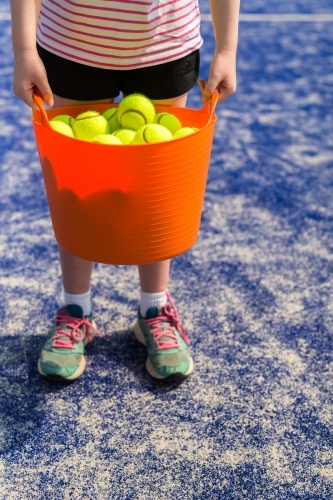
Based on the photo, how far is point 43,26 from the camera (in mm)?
1361

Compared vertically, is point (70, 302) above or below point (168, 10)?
below

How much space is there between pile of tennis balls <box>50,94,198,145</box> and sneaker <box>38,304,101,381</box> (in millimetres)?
470

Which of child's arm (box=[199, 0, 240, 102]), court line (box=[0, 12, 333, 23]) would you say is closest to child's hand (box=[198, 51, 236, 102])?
child's arm (box=[199, 0, 240, 102])

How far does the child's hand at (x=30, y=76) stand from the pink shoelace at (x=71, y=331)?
Answer: 1.76ft

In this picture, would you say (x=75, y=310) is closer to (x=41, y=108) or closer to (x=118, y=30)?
(x=41, y=108)

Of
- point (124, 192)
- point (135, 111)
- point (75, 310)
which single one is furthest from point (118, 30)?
point (75, 310)

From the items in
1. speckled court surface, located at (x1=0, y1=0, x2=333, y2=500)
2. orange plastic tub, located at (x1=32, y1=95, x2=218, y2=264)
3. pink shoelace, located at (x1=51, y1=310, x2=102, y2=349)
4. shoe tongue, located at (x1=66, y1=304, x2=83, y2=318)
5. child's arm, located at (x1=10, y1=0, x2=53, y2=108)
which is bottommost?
speckled court surface, located at (x1=0, y1=0, x2=333, y2=500)

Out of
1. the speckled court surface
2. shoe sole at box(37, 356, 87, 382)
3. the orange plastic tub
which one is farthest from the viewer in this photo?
shoe sole at box(37, 356, 87, 382)

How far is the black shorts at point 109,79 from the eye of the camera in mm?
1356

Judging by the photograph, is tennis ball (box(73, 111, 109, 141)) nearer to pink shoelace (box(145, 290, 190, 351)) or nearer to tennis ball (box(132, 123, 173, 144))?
tennis ball (box(132, 123, 173, 144))

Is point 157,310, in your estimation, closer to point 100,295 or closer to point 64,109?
point 100,295

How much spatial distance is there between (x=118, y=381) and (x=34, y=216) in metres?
0.76

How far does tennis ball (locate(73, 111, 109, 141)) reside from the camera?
1281mm

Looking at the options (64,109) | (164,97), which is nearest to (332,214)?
(164,97)
